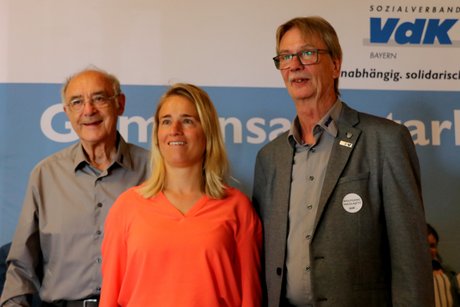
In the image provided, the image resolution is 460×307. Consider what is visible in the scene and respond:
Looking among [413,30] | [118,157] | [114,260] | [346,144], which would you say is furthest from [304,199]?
[413,30]

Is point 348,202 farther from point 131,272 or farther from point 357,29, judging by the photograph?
point 357,29

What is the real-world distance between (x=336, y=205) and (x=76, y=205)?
1264mm

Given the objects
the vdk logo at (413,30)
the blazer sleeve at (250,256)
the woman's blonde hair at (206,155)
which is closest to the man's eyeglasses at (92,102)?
the woman's blonde hair at (206,155)

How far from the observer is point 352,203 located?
210 cm

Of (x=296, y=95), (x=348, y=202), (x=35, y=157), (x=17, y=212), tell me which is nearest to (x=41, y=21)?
(x=35, y=157)

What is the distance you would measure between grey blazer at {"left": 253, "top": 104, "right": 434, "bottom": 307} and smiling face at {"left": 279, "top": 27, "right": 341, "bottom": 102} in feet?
0.80

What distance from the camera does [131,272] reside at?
84.3 inches

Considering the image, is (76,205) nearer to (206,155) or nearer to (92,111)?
(92,111)

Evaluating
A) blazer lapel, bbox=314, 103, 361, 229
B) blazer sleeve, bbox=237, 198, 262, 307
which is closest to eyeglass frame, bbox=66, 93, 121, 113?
blazer sleeve, bbox=237, 198, 262, 307

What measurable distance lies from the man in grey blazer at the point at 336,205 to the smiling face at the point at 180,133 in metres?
0.37

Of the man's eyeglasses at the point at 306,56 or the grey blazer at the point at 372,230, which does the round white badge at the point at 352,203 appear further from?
Result: the man's eyeglasses at the point at 306,56

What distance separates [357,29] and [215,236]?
1.77 metres

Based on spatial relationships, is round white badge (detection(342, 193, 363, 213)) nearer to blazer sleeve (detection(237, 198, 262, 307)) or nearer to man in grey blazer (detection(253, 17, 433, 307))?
man in grey blazer (detection(253, 17, 433, 307))

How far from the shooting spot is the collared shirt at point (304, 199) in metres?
2.15
